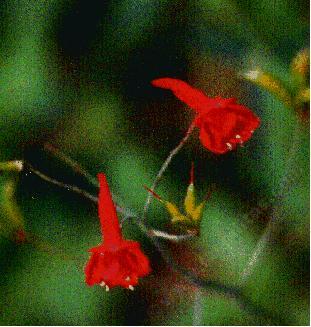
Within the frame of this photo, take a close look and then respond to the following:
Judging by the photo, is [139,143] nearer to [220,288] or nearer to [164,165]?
[164,165]

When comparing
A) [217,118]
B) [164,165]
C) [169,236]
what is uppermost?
[217,118]

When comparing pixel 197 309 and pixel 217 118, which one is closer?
pixel 217 118

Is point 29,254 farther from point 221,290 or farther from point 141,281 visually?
point 221,290

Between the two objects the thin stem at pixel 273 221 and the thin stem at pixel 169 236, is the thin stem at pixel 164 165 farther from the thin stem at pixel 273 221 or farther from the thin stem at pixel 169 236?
the thin stem at pixel 273 221

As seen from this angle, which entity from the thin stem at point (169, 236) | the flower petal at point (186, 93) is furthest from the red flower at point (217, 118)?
the thin stem at point (169, 236)

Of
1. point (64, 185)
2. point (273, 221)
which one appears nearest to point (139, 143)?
point (64, 185)

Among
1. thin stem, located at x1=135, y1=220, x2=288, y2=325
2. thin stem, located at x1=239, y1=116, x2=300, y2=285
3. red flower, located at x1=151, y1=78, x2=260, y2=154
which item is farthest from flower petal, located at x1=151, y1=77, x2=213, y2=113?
thin stem, located at x1=135, y1=220, x2=288, y2=325
